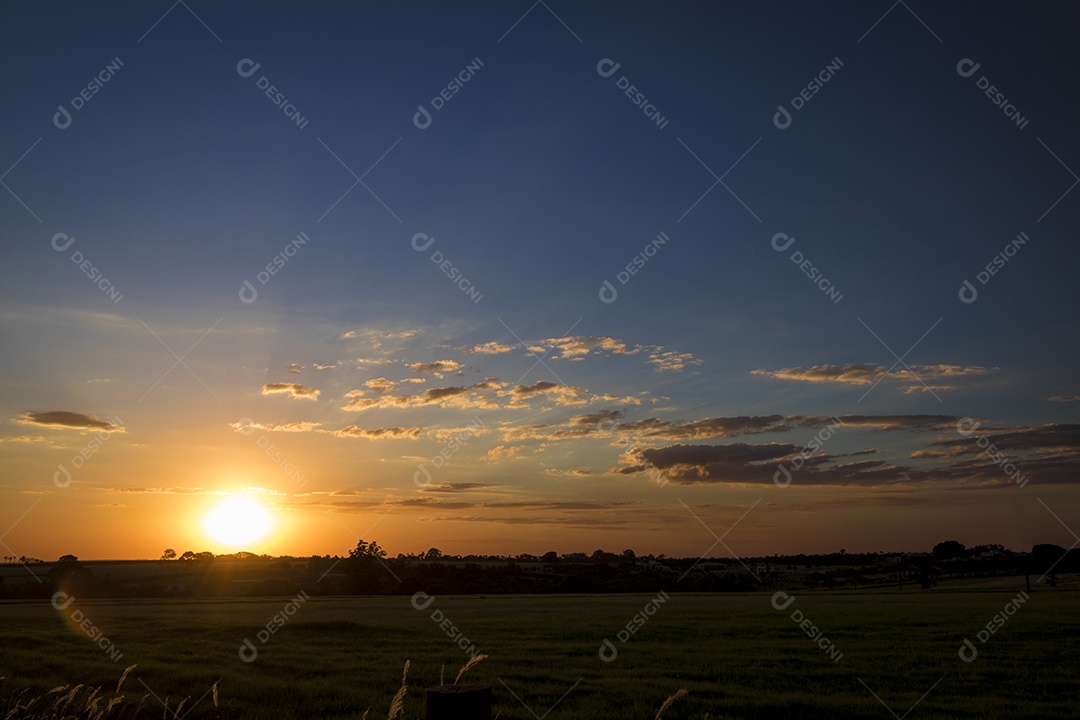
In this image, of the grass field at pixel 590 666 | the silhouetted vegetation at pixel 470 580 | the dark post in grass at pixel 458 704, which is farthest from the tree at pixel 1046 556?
the dark post in grass at pixel 458 704

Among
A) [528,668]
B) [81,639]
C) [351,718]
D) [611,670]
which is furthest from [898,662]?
[81,639]

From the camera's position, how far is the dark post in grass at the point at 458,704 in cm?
454

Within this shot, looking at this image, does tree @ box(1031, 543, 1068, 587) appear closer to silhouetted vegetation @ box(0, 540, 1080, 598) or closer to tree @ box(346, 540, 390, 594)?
silhouetted vegetation @ box(0, 540, 1080, 598)

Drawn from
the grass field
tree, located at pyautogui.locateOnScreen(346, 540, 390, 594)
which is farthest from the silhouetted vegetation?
the grass field

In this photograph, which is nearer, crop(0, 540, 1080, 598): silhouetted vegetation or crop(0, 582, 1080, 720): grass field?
crop(0, 582, 1080, 720): grass field

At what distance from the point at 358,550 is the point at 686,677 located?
7873cm

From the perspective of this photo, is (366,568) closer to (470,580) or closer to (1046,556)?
(470,580)

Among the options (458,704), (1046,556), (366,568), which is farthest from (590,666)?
(1046,556)

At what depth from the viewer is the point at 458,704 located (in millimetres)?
4559

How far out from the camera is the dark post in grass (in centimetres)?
454

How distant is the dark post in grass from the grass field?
392 inches

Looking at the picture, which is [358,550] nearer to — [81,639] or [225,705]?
[81,639]

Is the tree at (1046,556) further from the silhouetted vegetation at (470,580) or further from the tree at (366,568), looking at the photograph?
the tree at (366,568)

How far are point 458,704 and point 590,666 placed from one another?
16496 mm
